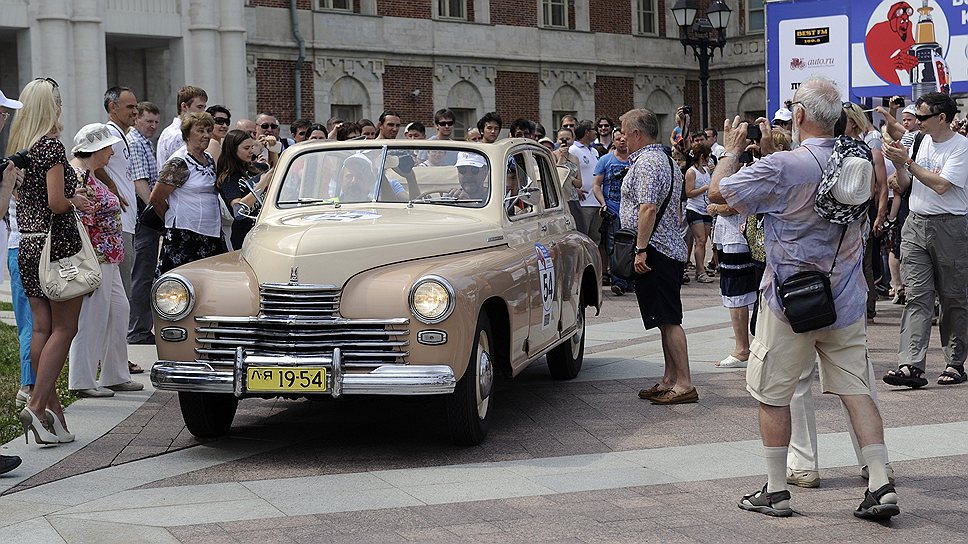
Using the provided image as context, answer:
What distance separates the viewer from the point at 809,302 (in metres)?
5.94

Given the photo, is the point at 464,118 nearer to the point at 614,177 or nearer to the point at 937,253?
the point at 614,177

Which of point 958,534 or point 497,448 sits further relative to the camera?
point 497,448

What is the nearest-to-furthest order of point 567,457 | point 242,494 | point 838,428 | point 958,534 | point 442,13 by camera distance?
point 958,534
point 242,494
point 567,457
point 838,428
point 442,13

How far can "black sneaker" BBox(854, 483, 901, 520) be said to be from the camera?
5.84 metres

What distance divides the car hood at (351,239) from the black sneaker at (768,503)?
2.55m

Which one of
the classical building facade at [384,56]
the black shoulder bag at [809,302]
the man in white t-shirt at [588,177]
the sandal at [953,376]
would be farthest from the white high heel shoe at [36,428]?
the classical building facade at [384,56]

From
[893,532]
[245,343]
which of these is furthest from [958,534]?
[245,343]

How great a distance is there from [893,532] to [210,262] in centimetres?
425

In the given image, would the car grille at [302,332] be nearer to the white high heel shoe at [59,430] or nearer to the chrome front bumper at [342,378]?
the chrome front bumper at [342,378]

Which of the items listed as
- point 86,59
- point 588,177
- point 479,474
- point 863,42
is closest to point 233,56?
point 86,59

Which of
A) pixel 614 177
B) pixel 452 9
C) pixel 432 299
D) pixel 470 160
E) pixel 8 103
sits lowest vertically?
pixel 432 299

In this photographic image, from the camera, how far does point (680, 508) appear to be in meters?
6.21

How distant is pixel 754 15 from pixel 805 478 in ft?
117

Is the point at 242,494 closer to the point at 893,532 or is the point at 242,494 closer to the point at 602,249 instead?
the point at 893,532
